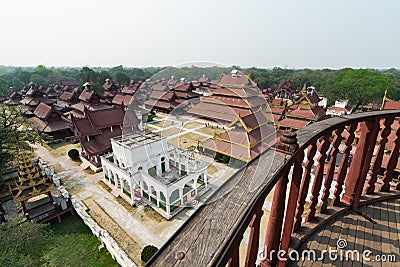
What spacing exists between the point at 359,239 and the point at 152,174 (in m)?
10.5

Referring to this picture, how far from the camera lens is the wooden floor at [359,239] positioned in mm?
2650

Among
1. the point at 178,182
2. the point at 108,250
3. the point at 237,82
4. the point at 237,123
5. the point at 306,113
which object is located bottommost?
the point at 108,250

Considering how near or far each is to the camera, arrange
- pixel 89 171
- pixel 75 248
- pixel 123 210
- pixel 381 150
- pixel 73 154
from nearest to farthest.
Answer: pixel 381 150 < pixel 75 248 < pixel 123 210 < pixel 89 171 < pixel 73 154

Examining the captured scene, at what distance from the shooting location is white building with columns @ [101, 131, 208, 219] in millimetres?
9320

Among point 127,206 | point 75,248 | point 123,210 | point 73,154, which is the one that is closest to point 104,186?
point 127,206

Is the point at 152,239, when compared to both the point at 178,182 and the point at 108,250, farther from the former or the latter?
the point at 178,182

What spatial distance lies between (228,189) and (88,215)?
11.9 meters

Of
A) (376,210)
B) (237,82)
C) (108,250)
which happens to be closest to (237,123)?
(237,82)

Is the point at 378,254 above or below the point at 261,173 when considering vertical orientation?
below

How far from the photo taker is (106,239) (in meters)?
9.35

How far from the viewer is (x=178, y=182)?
410 inches

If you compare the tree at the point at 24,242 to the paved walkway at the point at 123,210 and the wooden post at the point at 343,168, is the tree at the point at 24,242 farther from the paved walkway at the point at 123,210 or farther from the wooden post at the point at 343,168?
the wooden post at the point at 343,168

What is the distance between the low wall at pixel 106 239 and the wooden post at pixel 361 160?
7.96m

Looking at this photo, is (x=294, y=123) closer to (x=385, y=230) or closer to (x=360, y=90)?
(x=385, y=230)
